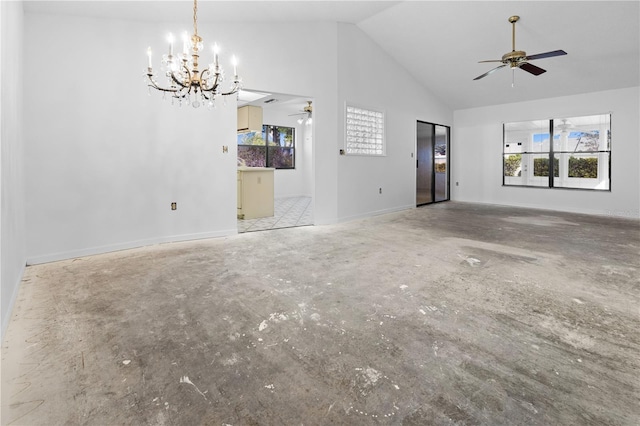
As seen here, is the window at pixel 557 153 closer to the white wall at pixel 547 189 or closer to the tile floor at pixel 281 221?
the white wall at pixel 547 189

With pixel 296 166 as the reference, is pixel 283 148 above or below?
above

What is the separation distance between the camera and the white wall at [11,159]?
2305 mm

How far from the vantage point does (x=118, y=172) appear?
422cm

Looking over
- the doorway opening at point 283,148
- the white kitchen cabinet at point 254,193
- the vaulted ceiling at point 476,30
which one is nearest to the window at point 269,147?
the doorway opening at point 283,148

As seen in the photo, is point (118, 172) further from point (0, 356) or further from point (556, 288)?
point (556, 288)

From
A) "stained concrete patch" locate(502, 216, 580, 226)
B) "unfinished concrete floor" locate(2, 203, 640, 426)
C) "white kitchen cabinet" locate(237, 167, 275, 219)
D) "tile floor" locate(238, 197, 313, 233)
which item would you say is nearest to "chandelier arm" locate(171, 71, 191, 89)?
"unfinished concrete floor" locate(2, 203, 640, 426)

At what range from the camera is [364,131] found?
22.4 feet

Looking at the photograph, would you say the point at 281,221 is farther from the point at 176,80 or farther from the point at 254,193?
the point at 176,80

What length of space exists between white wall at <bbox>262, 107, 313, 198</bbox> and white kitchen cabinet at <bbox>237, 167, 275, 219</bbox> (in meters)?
3.82

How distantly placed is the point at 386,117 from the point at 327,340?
6.13 metres

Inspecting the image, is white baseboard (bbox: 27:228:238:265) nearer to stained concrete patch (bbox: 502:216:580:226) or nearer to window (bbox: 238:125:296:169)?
stained concrete patch (bbox: 502:216:580:226)

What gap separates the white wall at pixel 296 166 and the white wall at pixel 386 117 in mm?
3765

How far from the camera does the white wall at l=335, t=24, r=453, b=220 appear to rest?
6.32m

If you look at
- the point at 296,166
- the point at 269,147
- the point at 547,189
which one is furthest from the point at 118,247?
the point at 547,189
